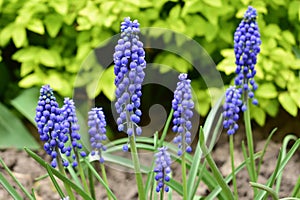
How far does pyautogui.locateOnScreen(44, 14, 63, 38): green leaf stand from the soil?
117 cm

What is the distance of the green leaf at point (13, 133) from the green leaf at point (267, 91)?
2155 mm

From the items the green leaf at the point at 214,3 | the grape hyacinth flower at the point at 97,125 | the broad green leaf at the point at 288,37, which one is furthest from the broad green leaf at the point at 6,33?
the grape hyacinth flower at the point at 97,125

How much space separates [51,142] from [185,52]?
9.28 feet

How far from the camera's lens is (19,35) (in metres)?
5.12

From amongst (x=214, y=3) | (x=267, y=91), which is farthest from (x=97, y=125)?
(x=267, y=91)

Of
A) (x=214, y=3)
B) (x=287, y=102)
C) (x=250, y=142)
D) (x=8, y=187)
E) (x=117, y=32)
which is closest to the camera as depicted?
(x=8, y=187)

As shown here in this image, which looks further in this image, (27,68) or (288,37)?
(27,68)

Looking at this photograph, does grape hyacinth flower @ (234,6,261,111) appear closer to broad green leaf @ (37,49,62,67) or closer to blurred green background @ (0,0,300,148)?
blurred green background @ (0,0,300,148)

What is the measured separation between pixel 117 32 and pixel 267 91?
148cm

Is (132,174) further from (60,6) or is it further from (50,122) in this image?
(50,122)

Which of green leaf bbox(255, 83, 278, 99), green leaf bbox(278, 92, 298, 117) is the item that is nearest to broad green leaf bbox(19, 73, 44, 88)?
green leaf bbox(255, 83, 278, 99)

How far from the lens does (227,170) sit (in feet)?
16.2

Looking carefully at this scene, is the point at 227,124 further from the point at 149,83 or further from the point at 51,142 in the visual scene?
the point at 149,83

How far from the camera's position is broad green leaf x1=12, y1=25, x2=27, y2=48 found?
5.08 metres
